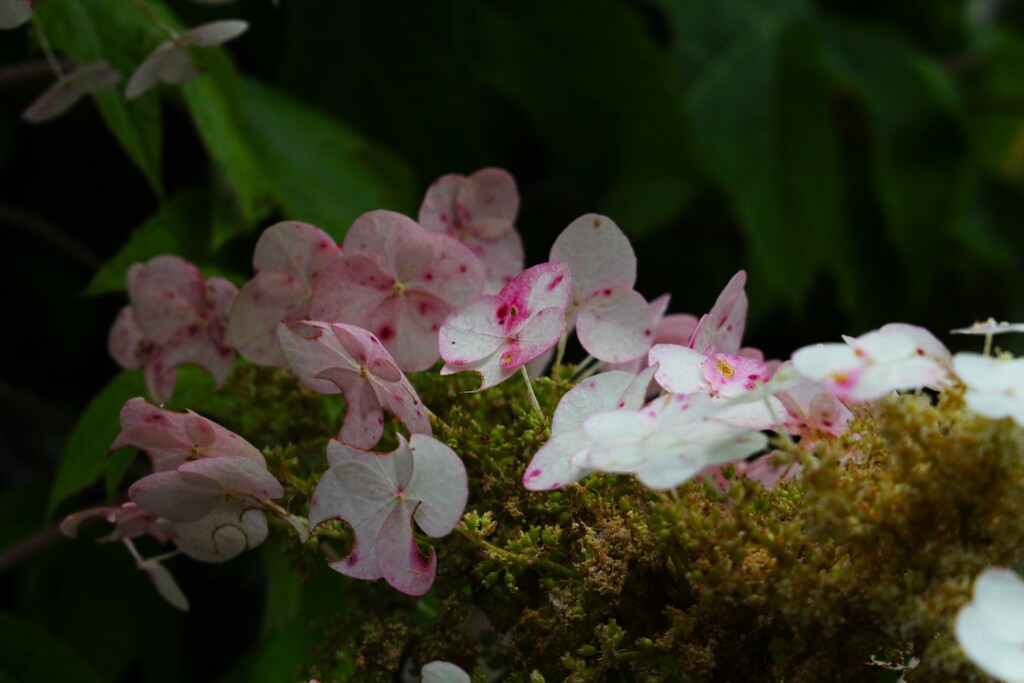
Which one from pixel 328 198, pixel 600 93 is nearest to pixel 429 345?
pixel 328 198

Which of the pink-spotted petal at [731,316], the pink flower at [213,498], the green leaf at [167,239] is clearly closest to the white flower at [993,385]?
the pink-spotted petal at [731,316]

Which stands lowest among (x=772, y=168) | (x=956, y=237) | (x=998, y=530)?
(x=956, y=237)

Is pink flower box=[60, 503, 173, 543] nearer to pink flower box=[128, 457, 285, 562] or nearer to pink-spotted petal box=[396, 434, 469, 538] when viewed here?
pink flower box=[128, 457, 285, 562]

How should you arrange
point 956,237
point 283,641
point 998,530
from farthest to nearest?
point 956,237, point 283,641, point 998,530

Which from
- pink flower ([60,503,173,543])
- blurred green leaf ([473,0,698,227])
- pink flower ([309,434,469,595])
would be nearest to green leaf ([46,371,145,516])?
pink flower ([60,503,173,543])

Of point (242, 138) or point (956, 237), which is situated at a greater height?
point (242, 138)

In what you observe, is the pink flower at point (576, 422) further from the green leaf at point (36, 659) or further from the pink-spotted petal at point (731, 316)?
the green leaf at point (36, 659)

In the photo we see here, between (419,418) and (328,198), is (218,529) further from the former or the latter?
(328,198)
